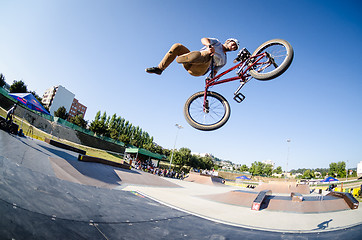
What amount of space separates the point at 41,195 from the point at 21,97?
12.0m

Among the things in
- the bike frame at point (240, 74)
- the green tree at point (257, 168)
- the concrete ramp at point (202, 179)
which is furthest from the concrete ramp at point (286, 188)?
the green tree at point (257, 168)

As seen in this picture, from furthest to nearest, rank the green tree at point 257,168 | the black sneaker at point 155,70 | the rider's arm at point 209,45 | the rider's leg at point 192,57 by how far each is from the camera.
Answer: the green tree at point 257,168 → the black sneaker at point 155,70 → the rider's arm at point 209,45 → the rider's leg at point 192,57

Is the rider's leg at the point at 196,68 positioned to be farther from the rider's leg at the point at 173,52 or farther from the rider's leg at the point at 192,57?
the rider's leg at the point at 173,52

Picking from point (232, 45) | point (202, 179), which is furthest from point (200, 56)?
point (202, 179)

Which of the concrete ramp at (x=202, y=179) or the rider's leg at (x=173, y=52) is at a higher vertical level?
the rider's leg at (x=173, y=52)

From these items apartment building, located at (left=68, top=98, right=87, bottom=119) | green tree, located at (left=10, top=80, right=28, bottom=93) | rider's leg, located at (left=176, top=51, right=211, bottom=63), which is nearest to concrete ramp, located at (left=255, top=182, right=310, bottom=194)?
rider's leg, located at (left=176, top=51, right=211, bottom=63)

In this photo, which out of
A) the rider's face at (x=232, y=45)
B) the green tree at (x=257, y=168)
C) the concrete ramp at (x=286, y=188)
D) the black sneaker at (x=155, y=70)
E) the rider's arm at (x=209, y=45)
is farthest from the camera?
the green tree at (x=257, y=168)

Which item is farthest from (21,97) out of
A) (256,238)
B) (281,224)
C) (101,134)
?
(101,134)

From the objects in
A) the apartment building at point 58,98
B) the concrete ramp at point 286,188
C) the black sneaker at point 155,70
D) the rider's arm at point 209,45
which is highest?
the apartment building at point 58,98

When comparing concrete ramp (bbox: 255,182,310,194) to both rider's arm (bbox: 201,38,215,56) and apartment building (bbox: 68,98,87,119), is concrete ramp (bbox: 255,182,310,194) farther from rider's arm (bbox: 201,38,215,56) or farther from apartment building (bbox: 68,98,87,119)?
apartment building (bbox: 68,98,87,119)

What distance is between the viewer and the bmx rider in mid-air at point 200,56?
12.7 feet

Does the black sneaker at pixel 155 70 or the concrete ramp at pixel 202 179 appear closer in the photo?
the black sneaker at pixel 155 70

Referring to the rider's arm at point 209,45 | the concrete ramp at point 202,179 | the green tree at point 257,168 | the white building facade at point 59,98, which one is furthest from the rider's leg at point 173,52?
the white building facade at point 59,98

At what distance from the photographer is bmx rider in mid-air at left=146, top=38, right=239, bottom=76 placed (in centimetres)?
388
